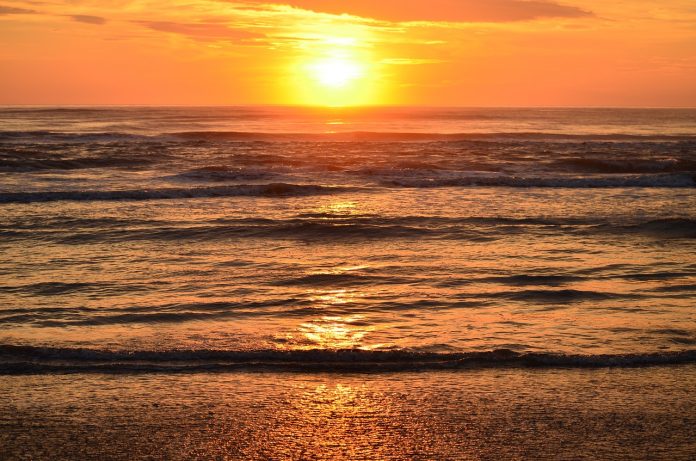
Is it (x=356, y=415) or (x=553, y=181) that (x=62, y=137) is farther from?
(x=356, y=415)

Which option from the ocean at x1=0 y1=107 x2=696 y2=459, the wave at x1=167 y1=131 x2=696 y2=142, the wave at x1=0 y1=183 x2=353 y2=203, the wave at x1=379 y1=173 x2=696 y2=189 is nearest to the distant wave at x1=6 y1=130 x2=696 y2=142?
the wave at x1=167 y1=131 x2=696 y2=142

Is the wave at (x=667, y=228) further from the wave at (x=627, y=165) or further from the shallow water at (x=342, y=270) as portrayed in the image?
the wave at (x=627, y=165)

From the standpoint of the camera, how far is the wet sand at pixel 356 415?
193 inches

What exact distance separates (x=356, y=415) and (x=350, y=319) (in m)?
2.85

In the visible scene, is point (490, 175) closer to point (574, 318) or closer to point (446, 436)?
point (574, 318)

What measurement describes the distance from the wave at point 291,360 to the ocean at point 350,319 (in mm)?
26

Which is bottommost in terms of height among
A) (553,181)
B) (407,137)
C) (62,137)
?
(553,181)

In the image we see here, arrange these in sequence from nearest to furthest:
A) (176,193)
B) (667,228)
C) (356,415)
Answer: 1. (356,415)
2. (667,228)
3. (176,193)

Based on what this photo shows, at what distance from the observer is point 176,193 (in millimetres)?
21812

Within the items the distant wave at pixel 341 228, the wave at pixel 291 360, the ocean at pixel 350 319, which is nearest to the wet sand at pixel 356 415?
the ocean at pixel 350 319

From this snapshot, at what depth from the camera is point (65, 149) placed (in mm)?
36312

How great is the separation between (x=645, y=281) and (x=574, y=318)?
252cm

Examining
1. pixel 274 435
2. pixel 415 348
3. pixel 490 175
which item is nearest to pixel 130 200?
pixel 490 175

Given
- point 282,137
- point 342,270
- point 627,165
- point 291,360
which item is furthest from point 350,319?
point 282,137
